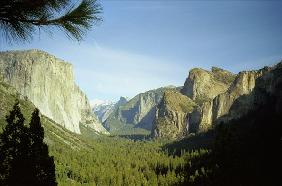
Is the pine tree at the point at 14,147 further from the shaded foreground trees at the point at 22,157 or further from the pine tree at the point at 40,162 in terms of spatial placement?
the pine tree at the point at 40,162

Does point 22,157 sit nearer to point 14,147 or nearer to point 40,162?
point 14,147

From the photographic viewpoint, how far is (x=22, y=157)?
30.8 metres

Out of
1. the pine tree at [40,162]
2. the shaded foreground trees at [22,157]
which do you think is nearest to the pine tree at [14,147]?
the shaded foreground trees at [22,157]

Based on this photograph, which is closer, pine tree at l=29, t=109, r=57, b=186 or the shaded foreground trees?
the shaded foreground trees

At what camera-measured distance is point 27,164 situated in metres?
30.6

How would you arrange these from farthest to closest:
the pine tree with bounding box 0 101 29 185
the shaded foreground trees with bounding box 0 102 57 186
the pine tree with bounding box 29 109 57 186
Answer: the pine tree with bounding box 29 109 57 186 → the shaded foreground trees with bounding box 0 102 57 186 → the pine tree with bounding box 0 101 29 185

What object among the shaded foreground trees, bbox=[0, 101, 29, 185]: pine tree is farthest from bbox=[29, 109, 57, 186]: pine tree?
bbox=[0, 101, 29, 185]: pine tree

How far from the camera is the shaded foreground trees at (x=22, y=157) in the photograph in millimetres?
29719

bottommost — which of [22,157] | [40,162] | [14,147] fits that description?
[40,162]

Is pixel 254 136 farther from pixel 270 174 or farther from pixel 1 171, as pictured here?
pixel 1 171

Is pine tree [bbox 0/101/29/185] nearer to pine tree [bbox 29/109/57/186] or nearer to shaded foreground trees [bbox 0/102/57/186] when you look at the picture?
shaded foreground trees [bbox 0/102/57/186]

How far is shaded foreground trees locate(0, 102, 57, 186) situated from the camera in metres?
29.7

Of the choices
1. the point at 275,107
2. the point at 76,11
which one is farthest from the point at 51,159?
the point at 275,107

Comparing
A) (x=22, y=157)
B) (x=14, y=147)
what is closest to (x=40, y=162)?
(x=22, y=157)
